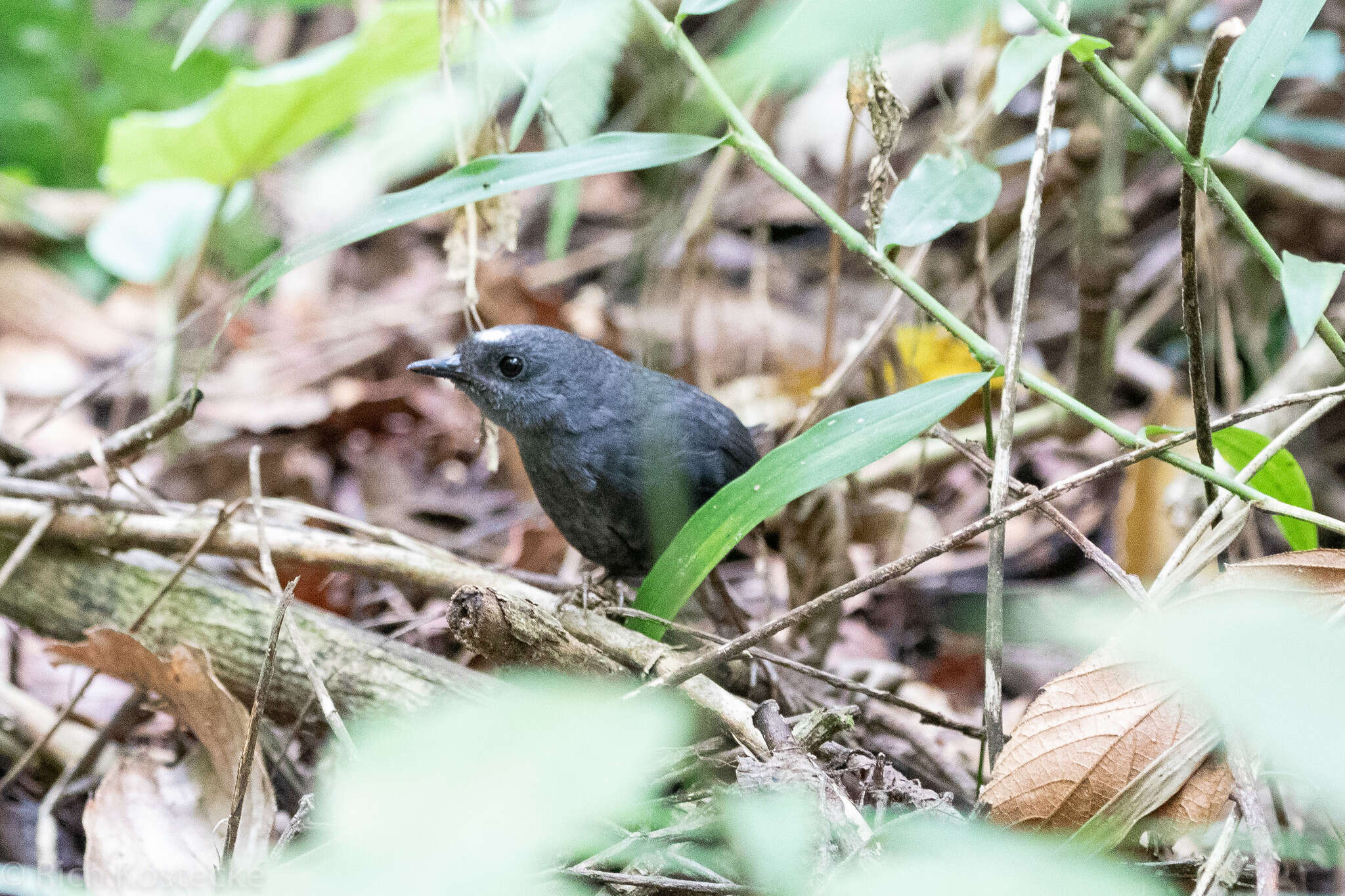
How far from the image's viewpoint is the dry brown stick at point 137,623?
2449mm

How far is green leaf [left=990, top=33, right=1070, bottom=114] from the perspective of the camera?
1206mm

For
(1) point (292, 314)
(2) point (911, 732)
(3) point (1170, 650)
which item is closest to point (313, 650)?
(2) point (911, 732)

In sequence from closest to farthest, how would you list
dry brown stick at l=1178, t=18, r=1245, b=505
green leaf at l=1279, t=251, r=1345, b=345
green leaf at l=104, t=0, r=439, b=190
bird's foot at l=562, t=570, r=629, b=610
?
green leaf at l=1279, t=251, r=1345, b=345 < dry brown stick at l=1178, t=18, r=1245, b=505 < bird's foot at l=562, t=570, r=629, b=610 < green leaf at l=104, t=0, r=439, b=190

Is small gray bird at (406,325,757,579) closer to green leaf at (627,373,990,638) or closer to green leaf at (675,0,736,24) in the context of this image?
green leaf at (627,373,990,638)

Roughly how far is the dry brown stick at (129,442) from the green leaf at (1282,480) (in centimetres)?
211

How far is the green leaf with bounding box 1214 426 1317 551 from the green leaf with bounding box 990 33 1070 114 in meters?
1.01

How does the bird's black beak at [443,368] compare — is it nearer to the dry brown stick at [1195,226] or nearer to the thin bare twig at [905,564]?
the thin bare twig at [905,564]

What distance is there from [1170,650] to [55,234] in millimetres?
6167

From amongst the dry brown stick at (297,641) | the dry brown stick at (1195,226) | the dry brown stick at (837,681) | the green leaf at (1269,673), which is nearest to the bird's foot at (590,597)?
the dry brown stick at (837,681)

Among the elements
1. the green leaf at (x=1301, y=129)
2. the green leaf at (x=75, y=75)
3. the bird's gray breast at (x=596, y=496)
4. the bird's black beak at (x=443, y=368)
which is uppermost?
the green leaf at (x=75, y=75)

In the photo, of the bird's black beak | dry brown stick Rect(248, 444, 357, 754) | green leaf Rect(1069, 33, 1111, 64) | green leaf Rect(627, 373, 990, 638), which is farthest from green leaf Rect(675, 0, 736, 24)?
the bird's black beak

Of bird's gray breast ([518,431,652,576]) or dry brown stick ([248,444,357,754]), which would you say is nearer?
dry brown stick ([248,444,357,754])

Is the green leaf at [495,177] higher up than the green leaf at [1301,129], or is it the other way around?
the green leaf at [1301,129]

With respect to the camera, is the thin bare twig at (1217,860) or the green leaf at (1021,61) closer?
the green leaf at (1021,61)
